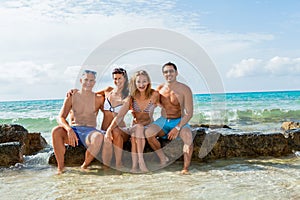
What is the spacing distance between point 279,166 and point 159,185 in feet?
7.33

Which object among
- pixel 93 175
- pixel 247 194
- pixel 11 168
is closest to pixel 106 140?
pixel 93 175

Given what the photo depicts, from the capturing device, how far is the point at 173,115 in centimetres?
562

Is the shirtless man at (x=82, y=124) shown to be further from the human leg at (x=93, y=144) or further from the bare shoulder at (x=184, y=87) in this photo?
the bare shoulder at (x=184, y=87)

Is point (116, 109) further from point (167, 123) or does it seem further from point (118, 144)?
point (167, 123)

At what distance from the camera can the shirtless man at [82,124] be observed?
5.24 meters

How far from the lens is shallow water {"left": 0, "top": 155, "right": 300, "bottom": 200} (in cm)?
411

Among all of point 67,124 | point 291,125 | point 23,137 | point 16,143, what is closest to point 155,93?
point 67,124

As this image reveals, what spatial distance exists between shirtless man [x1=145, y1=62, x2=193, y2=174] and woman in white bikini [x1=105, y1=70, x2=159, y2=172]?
0.17 m

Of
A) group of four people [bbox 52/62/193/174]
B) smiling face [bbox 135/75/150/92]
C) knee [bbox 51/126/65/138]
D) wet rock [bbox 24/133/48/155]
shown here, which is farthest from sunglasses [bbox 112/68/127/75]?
wet rock [bbox 24/133/48/155]

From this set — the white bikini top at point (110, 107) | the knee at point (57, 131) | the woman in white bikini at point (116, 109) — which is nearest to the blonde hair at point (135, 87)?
the woman in white bikini at point (116, 109)

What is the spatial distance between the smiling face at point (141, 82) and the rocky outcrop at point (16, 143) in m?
2.53

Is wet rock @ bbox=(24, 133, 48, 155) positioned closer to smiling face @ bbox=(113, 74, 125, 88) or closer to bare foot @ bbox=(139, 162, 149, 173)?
smiling face @ bbox=(113, 74, 125, 88)

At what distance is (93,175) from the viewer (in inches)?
202

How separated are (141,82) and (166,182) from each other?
5.16 feet
